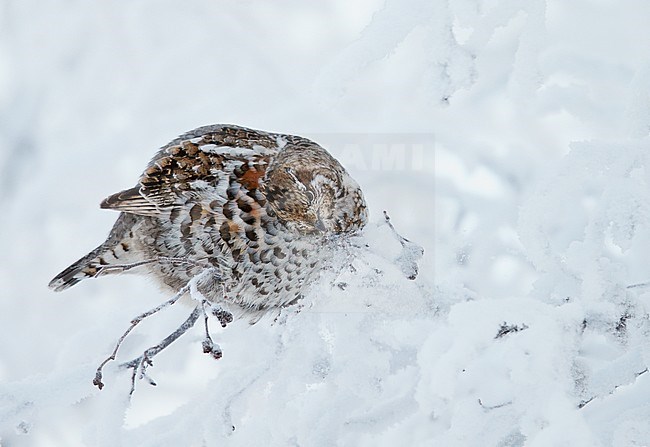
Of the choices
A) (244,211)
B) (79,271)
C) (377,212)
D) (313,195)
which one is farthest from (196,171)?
(377,212)

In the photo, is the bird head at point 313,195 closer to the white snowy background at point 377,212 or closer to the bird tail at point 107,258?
the white snowy background at point 377,212

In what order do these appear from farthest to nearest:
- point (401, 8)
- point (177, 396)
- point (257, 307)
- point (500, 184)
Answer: point (177, 396) → point (500, 184) → point (257, 307) → point (401, 8)

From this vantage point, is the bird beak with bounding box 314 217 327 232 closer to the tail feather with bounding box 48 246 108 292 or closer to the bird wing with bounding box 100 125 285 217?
the bird wing with bounding box 100 125 285 217

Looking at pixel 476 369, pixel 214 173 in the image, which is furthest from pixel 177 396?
pixel 476 369

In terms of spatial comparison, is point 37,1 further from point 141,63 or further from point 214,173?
point 214,173

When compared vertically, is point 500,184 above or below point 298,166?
below

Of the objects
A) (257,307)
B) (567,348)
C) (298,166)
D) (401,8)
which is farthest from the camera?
(257,307)
